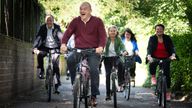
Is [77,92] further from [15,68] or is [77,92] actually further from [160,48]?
[15,68]

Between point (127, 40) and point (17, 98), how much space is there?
14.3 ft

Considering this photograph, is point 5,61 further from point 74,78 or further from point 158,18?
point 158,18

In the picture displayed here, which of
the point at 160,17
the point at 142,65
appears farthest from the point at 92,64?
the point at 142,65

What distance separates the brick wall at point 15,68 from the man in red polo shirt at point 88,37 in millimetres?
2521

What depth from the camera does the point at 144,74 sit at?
24.0 m

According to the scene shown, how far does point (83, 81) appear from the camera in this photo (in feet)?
32.5

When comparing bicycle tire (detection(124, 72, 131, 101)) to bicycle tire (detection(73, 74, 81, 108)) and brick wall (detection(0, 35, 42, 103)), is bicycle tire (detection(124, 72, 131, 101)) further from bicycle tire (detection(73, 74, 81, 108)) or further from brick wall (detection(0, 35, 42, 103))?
bicycle tire (detection(73, 74, 81, 108))

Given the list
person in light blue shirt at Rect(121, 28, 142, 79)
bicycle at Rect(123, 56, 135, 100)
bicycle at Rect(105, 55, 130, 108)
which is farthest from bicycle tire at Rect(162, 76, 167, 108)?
person in light blue shirt at Rect(121, 28, 142, 79)

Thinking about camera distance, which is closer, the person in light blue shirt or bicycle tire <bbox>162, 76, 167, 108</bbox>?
bicycle tire <bbox>162, 76, 167, 108</bbox>

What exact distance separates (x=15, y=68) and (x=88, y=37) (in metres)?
4.61

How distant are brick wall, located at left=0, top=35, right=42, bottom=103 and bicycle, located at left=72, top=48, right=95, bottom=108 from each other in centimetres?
276

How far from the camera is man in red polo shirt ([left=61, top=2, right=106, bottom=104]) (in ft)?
33.4

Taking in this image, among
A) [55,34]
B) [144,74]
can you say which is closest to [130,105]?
[55,34]

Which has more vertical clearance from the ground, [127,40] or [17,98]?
[127,40]
